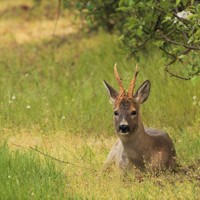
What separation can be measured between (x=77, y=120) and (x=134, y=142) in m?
2.28

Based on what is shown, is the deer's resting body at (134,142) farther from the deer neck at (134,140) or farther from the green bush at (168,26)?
the green bush at (168,26)

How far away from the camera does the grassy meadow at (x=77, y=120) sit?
7.80 meters

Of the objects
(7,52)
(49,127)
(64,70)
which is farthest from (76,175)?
(7,52)

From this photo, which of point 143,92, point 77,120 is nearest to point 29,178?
point 143,92

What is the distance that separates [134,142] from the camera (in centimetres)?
852

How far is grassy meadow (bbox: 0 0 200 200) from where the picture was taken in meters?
7.80

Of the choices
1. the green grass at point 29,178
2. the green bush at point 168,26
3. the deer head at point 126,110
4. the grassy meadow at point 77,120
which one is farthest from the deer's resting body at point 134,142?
the green grass at point 29,178

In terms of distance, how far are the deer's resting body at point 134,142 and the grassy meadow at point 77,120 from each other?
0.16 meters

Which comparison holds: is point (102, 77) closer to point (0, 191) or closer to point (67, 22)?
point (0, 191)

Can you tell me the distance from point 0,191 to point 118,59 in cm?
638

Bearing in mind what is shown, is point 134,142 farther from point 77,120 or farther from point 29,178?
point 77,120

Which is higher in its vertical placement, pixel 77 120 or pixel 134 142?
pixel 134 142

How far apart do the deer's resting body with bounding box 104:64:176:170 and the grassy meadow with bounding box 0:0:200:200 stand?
157 millimetres

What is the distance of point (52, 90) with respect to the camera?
12.0 m
